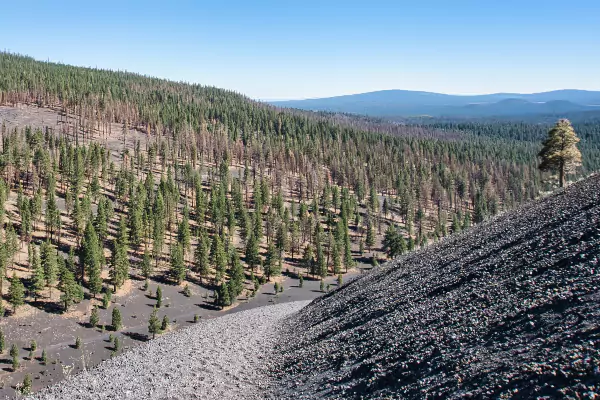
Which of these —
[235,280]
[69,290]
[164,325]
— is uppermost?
[69,290]

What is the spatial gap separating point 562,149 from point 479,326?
49.7m

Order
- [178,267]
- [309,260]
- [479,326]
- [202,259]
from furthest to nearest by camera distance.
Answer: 1. [309,260]
2. [202,259]
3. [178,267]
4. [479,326]

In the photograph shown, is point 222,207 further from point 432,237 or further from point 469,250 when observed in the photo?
point 469,250

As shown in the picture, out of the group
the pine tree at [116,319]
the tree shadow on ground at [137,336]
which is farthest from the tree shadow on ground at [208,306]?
the pine tree at [116,319]

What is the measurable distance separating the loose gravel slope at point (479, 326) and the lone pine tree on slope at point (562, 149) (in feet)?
48.7

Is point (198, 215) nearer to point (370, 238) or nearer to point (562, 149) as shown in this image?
point (370, 238)

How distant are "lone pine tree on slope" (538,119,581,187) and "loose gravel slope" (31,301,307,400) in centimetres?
4884

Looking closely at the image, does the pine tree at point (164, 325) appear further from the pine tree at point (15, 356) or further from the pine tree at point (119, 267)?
the pine tree at point (15, 356)

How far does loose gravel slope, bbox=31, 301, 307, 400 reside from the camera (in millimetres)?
34466

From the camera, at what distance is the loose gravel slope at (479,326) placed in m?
20.1

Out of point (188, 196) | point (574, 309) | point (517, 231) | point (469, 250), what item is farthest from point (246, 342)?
point (188, 196)

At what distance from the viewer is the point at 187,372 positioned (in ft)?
128

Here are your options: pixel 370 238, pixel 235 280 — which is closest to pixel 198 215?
pixel 235 280

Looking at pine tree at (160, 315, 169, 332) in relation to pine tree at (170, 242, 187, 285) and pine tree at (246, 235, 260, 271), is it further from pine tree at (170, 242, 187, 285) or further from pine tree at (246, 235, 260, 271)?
pine tree at (246, 235, 260, 271)
